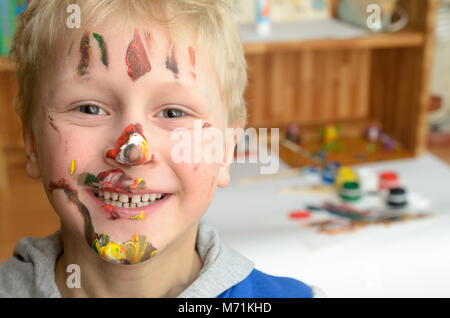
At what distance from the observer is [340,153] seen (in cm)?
151

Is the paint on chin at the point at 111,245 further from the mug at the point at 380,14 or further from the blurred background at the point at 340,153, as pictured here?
the mug at the point at 380,14

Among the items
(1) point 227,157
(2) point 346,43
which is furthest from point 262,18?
(1) point 227,157

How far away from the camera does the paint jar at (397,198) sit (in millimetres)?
1195

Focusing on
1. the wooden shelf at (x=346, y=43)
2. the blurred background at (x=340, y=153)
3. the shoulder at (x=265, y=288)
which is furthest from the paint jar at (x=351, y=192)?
the shoulder at (x=265, y=288)

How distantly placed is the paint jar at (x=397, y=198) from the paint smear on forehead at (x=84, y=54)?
893 millimetres

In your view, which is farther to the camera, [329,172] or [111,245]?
[329,172]

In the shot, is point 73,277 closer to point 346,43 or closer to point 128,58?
point 128,58

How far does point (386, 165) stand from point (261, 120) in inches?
13.3

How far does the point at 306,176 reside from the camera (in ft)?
4.42

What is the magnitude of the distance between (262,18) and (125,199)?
99 centimetres

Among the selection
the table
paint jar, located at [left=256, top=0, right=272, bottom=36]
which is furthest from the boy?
paint jar, located at [left=256, top=0, right=272, bottom=36]

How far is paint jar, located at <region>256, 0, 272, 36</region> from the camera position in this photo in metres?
1.35

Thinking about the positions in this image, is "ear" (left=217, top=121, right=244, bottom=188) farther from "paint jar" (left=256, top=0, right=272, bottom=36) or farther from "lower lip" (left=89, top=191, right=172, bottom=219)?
"paint jar" (left=256, top=0, right=272, bottom=36)

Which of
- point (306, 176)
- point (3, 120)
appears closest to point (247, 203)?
point (306, 176)
